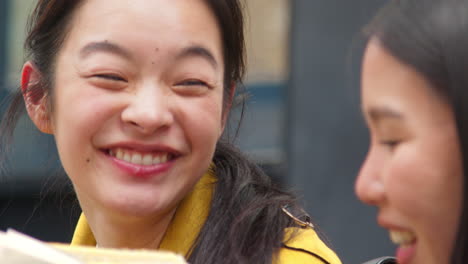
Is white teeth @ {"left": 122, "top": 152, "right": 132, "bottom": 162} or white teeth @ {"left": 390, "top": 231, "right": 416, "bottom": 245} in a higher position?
white teeth @ {"left": 122, "top": 152, "right": 132, "bottom": 162}

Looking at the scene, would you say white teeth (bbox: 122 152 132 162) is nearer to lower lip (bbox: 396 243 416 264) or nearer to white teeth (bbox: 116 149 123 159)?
white teeth (bbox: 116 149 123 159)

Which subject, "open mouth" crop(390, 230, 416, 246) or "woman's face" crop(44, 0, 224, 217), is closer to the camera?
"open mouth" crop(390, 230, 416, 246)

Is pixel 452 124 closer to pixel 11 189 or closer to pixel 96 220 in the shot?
pixel 96 220

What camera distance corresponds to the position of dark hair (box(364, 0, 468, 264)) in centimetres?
124

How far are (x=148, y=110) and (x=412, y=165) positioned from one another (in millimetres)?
745

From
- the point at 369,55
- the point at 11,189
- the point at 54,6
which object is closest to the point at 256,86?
the point at 11,189

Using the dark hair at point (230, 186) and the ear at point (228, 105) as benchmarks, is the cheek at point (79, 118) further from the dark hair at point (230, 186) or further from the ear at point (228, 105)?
the ear at point (228, 105)

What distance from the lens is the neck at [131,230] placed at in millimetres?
2025

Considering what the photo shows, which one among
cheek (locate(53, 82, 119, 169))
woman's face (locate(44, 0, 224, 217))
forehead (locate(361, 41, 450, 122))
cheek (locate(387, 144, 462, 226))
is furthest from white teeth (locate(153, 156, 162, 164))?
cheek (locate(387, 144, 462, 226))

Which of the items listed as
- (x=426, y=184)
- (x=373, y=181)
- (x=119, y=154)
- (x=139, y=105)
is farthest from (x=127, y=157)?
(x=426, y=184)

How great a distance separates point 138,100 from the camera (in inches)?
73.7

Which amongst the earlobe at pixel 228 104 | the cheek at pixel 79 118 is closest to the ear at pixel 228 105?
the earlobe at pixel 228 104

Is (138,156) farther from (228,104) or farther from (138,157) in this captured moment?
(228,104)

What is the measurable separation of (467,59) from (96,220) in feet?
3.70
